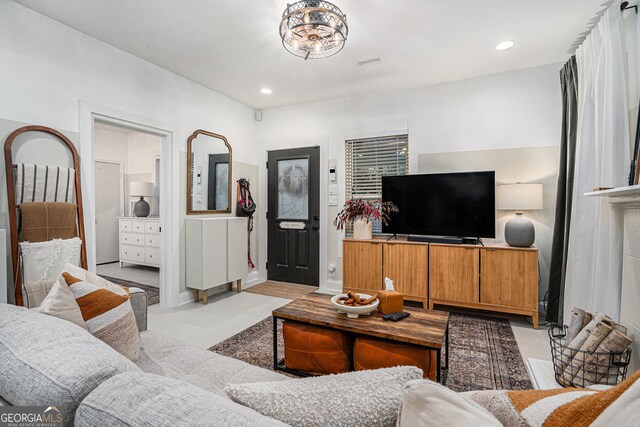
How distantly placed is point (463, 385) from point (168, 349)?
6.02 ft

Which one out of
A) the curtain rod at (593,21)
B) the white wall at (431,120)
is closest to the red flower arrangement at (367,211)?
the white wall at (431,120)

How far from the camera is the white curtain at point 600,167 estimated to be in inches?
71.0

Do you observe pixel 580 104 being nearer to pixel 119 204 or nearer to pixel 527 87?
pixel 527 87

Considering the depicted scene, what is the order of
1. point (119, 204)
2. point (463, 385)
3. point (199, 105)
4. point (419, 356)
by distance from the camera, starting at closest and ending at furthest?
point (419, 356) → point (463, 385) → point (199, 105) → point (119, 204)

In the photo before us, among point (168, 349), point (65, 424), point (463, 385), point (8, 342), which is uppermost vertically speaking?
point (8, 342)

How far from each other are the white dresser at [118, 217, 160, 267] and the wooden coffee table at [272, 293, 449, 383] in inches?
158

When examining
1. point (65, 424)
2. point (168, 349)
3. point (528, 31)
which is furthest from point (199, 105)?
point (65, 424)

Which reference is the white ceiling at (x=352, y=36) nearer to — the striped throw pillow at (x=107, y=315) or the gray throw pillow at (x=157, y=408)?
the striped throw pillow at (x=107, y=315)

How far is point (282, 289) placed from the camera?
438cm

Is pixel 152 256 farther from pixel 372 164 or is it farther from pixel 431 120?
pixel 431 120

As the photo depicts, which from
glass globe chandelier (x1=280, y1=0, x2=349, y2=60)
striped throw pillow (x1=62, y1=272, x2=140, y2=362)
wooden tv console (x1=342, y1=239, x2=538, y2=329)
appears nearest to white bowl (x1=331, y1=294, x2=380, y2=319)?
striped throw pillow (x1=62, y1=272, x2=140, y2=362)

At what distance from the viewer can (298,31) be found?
2326mm

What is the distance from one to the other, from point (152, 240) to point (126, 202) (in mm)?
1667

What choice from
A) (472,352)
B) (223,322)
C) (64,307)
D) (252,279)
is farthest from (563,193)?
(252,279)
